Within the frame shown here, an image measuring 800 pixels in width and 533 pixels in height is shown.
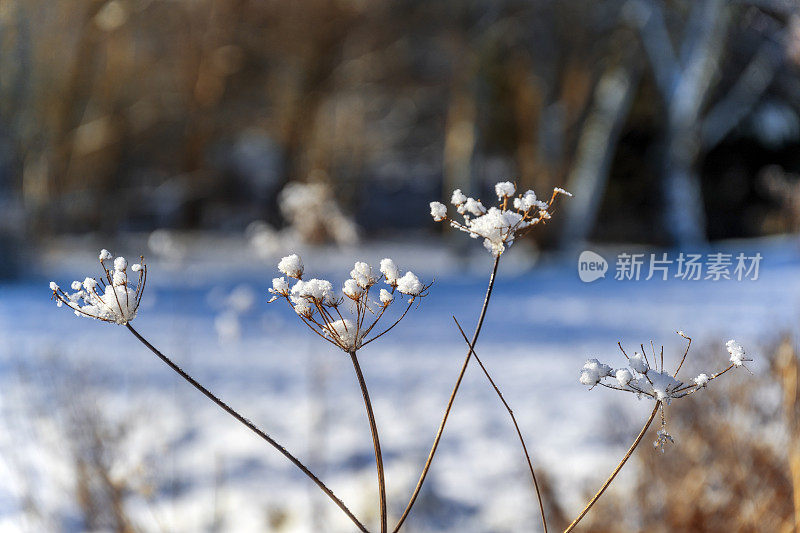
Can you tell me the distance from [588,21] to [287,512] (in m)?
9.00

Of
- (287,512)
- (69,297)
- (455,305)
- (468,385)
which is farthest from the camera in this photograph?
(455,305)

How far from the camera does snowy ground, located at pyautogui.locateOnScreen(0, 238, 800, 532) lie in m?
2.40

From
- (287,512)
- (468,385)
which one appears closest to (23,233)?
(468,385)

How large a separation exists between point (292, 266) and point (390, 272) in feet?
0.30

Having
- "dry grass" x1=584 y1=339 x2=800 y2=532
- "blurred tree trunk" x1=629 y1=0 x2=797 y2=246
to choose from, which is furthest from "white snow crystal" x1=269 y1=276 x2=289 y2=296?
"blurred tree trunk" x1=629 y1=0 x2=797 y2=246

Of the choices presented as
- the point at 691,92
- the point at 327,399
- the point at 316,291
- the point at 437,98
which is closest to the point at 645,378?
the point at 316,291

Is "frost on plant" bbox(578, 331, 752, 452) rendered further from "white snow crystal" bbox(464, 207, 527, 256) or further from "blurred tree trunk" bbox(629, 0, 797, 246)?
"blurred tree trunk" bbox(629, 0, 797, 246)

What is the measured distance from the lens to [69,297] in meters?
0.61

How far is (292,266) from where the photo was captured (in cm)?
60

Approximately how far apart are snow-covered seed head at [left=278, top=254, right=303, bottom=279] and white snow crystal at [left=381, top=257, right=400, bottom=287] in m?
0.08

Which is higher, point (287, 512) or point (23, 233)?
point (23, 233)

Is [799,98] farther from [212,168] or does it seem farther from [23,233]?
[212,168]

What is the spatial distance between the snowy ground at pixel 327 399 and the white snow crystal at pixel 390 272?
119 centimetres

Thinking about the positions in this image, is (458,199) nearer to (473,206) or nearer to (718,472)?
(473,206)
